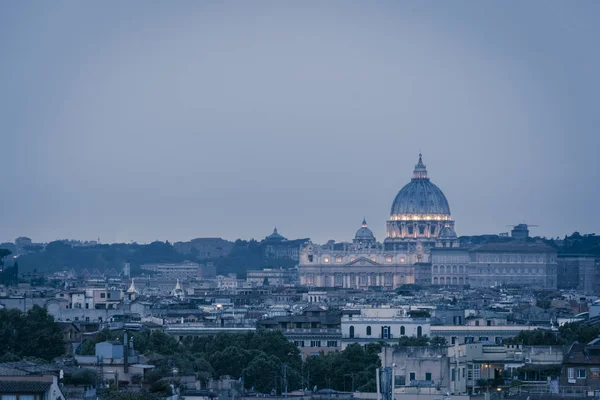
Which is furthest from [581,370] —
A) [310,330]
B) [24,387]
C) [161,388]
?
[310,330]

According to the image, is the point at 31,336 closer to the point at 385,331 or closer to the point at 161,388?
the point at 385,331

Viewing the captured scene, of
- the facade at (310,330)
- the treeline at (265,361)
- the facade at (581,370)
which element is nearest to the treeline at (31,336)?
the treeline at (265,361)

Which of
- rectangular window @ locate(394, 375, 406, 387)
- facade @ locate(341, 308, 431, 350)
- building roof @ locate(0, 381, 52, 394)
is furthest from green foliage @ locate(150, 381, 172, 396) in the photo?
facade @ locate(341, 308, 431, 350)

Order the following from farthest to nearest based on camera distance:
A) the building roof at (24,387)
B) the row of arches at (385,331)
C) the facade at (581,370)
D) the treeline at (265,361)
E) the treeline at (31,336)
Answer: the row of arches at (385,331), the treeline at (31,336), the treeline at (265,361), the facade at (581,370), the building roof at (24,387)

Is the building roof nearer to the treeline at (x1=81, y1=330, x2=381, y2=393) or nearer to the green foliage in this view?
the green foliage

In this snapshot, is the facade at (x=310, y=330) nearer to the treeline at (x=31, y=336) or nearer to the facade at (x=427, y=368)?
the treeline at (x=31, y=336)

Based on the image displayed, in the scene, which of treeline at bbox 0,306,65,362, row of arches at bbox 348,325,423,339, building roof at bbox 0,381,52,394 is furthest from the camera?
row of arches at bbox 348,325,423,339
